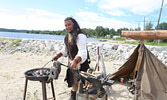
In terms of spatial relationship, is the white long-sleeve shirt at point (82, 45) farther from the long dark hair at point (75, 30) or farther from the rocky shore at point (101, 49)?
the rocky shore at point (101, 49)

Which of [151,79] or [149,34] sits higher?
[149,34]

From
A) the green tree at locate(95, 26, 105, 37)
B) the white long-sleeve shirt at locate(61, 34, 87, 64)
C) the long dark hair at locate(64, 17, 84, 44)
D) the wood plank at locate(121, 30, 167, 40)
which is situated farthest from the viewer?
the green tree at locate(95, 26, 105, 37)

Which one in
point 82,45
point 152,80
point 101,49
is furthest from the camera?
point 101,49

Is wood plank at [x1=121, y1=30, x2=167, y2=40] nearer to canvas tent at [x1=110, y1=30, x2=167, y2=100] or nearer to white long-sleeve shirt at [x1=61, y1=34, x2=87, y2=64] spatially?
canvas tent at [x1=110, y1=30, x2=167, y2=100]

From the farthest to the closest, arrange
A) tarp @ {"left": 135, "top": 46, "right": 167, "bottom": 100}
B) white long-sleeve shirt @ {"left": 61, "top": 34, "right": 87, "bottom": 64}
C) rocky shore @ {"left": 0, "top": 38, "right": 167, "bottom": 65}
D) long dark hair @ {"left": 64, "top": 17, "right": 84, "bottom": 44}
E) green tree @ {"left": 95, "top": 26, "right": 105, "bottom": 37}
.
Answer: green tree @ {"left": 95, "top": 26, "right": 105, "bottom": 37} → rocky shore @ {"left": 0, "top": 38, "right": 167, "bottom": 65} → tarp @ {"left": 135, "top": 46, "right": 167, "bottom": 100} → long dark hair @ {"left": 64, "top": 17, "right": 84, "bottom": 44} → white long-sleeve shirt @ {"left": 61, "top": 34, "right": 87, "bottom": 64}

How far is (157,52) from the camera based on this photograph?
882cm

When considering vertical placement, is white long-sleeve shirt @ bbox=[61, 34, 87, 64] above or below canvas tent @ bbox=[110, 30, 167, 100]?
above

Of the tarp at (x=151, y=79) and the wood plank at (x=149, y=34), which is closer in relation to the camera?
the wood plank at (x=149, y=34)

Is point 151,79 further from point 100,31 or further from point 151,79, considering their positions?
point 100,31

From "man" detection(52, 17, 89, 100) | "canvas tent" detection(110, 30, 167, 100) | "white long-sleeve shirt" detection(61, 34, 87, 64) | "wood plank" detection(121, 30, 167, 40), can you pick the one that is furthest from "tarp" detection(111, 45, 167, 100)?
"white long-sleeve shirt" detection(61, 34, 87, 64)

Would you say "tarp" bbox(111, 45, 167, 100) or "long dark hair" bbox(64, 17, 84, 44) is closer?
"long dark hair" bbox(64, 17, 84, 44)

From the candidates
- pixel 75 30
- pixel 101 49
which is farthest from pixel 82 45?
pixel 101 49

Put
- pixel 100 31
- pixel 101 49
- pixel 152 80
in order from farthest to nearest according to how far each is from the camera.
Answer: pixel 100 31 → pixel 101 49 → pixel 152 80

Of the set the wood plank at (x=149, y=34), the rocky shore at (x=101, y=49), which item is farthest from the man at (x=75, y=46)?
the rocky shore at (x=101, y=49)
